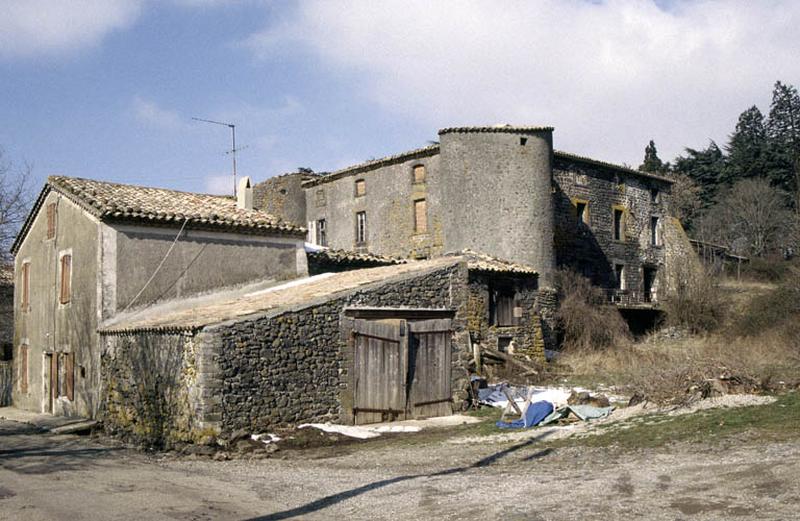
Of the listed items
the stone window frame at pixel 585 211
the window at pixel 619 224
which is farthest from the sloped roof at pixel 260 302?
the window at pixel 619 224

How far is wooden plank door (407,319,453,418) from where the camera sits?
17375 mm

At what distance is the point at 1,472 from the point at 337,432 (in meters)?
5.63

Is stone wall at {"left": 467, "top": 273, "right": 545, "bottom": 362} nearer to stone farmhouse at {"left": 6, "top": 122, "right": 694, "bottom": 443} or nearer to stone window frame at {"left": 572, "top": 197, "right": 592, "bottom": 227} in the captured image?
stone farmhouse at {"left": 6, "top": 122, "right": 694, "bottom": 443}

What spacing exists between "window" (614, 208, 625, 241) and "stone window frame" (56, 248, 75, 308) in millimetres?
25812

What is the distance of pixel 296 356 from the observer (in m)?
15.6

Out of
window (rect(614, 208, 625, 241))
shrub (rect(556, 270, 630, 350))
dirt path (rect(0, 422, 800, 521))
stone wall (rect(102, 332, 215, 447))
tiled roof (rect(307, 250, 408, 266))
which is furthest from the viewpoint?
window (rect(614, 208, 625, 241))

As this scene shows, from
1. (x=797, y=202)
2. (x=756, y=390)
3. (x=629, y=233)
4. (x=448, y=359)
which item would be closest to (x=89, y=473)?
(x=448, y=359)

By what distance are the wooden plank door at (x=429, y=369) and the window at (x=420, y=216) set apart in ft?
55.5

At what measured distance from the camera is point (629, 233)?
3953 cm

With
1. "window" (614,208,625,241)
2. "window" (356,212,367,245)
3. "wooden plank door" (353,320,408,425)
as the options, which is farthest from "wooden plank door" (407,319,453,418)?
"window" (614,208,625,241)

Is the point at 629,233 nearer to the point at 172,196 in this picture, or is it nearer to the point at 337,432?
the point at 172,196

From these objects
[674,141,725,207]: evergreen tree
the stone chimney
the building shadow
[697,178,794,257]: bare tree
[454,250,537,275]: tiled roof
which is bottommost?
the building shadow

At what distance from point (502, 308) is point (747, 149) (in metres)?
40.2

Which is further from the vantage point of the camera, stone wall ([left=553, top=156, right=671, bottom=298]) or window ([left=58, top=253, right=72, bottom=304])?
stone wall ([left=553, top=156, right=671, bottom=298])
